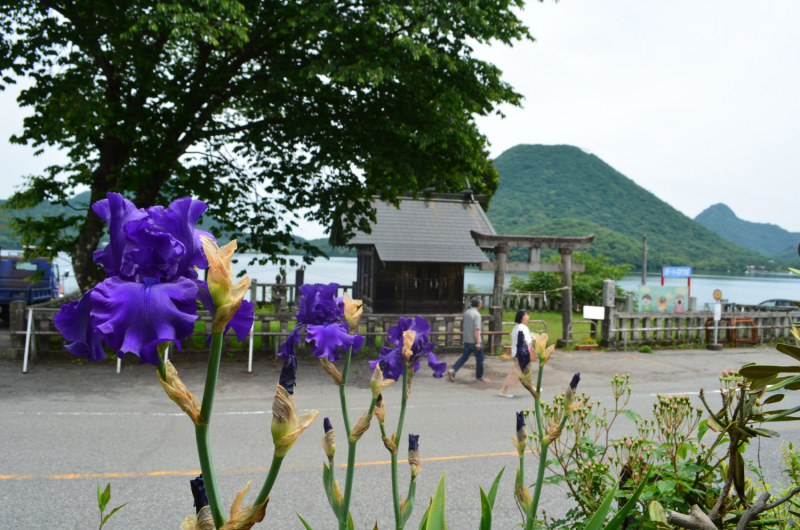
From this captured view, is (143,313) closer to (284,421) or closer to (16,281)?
(284,421)

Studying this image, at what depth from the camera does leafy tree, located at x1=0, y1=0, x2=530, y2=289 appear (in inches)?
341

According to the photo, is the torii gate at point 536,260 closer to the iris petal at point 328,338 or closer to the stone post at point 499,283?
the stone post at point 499,283

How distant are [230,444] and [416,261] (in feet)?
42.1

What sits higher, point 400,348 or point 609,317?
point 400,348

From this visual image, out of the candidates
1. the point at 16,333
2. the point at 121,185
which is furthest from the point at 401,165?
the point at 16,333

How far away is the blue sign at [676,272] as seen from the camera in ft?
56.6

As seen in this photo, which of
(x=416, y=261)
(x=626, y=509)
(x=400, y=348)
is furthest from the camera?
(x=416, y=261)

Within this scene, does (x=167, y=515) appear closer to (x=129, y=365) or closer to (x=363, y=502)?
(x=363, y=502)

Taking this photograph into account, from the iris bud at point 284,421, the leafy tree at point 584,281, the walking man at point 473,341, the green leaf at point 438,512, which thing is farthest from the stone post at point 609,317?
the iris bud at point 284,421

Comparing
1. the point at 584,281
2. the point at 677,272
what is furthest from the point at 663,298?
the point at 584,281

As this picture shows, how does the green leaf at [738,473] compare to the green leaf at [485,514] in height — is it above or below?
above

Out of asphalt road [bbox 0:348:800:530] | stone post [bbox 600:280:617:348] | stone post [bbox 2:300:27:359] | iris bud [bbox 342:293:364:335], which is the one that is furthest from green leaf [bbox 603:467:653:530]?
stone post [bbox 600:280:617:348]

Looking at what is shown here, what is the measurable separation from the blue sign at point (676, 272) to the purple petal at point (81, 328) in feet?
62.9

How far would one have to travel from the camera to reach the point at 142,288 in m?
0.85
